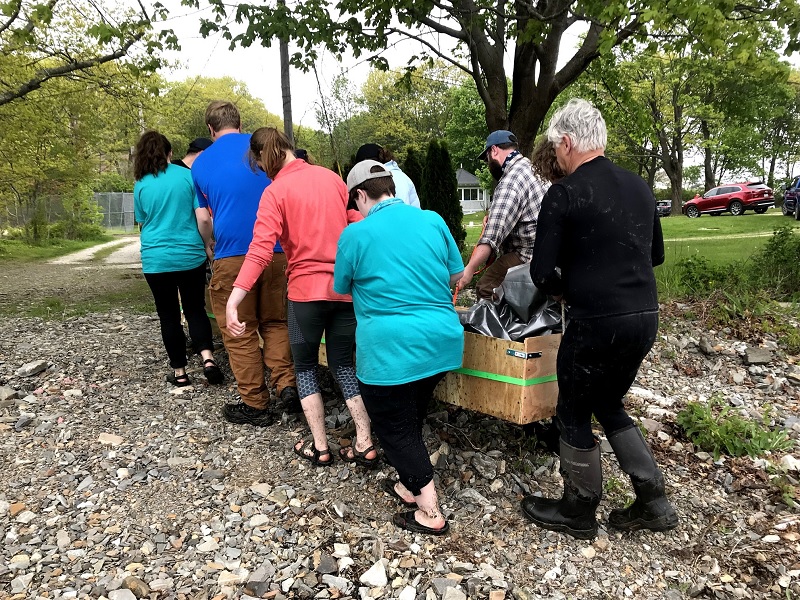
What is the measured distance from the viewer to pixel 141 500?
3570mm

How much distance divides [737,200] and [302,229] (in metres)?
33.3

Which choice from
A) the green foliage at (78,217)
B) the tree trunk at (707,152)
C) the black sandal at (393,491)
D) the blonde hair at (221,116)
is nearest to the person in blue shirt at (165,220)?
the blonde hair at (221,116)

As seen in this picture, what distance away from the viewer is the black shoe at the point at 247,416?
4500 mm

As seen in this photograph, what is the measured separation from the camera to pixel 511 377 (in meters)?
3.33

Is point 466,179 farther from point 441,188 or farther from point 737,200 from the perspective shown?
point 441,188

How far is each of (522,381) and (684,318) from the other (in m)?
4.52

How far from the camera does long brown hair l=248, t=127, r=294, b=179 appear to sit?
12.4 ft

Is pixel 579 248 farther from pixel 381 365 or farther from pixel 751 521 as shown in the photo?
pixel 751 521

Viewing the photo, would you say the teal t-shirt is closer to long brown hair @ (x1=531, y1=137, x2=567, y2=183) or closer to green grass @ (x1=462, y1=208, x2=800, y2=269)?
long brown hair @ (x1=531, y1=137, x2=567, y2=183)

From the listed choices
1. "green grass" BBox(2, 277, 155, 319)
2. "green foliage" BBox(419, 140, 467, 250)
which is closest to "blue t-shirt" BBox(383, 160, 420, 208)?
Answer: "green grass" BBox(2, 277, 155, 319)

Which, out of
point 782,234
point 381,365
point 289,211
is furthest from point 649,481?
point 782,234

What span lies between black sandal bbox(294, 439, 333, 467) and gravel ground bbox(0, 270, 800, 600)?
5cm

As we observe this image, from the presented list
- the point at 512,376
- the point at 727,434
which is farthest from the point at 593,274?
the point at 727,434

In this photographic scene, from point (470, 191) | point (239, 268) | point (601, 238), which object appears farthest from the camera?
point (470, 191)
